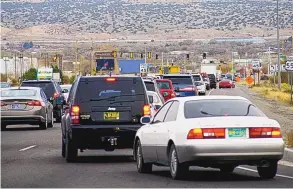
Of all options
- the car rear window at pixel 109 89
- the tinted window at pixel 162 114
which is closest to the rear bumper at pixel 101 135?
the car rear window at pixel 109 89

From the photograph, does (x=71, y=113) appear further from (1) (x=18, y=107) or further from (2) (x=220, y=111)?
(1) (x=18, y=107)

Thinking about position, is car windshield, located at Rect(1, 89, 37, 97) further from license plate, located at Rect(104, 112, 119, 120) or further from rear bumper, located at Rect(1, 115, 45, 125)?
license plate, located at Rect(104, 112, 119, 120)

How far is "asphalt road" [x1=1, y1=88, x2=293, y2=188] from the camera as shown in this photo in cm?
1581

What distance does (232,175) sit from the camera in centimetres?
1747

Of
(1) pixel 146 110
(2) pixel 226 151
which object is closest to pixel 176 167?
(2) pixel 226 151

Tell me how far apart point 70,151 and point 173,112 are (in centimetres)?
431

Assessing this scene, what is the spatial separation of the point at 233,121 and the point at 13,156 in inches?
321

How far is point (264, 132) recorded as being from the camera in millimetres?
15953

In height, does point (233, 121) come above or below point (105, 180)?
above

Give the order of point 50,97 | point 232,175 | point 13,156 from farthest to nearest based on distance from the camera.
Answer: point 50,97 → point 13,156 → point 232,175

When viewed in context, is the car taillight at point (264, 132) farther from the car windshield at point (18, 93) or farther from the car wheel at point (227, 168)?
the car windshield at point (18, 93)

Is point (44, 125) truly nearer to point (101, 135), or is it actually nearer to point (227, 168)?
point (101, 135)

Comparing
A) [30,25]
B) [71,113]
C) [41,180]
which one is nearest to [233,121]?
[41,180]

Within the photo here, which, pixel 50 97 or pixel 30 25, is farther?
pixel 30 25
